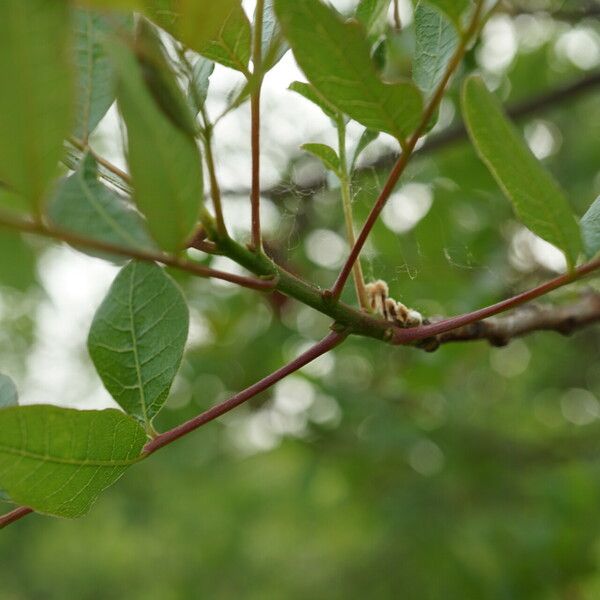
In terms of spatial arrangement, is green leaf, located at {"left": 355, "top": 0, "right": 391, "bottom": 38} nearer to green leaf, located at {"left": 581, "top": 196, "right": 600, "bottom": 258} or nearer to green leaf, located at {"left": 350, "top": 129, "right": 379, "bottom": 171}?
green leaf, located at {"left": 350, "top": 129, "right": 379, "bottom": 171}

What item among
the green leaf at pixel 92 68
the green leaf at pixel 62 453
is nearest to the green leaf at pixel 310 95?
the green leaf at pixel 92 68

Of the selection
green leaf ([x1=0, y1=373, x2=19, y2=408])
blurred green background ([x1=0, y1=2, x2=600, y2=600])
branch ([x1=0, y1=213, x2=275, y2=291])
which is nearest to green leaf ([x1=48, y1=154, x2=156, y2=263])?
branch ([x1=0, y1=213, x2=275, y2=291])

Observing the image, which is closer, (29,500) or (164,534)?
(29,500)

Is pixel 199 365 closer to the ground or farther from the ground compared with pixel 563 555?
farther from the ground

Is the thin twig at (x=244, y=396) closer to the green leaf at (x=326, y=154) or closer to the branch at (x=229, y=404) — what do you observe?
the branch at (x=229, y=404)

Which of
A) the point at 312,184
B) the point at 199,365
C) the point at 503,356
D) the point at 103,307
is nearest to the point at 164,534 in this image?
the point at 503,356

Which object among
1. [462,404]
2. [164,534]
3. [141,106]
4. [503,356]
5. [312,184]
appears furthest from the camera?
[164,534]

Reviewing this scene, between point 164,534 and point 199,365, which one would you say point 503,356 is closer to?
point 199,365
